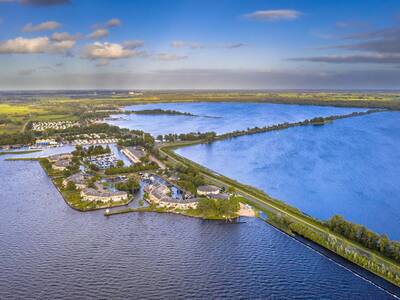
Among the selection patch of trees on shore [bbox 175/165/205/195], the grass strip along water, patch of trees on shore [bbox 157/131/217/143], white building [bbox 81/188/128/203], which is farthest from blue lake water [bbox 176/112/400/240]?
white building [bbox 81/188/128/203]

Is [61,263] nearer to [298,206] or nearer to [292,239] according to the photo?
[292,239]

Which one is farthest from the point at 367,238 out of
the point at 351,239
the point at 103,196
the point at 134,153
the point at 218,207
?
the point at 134,153

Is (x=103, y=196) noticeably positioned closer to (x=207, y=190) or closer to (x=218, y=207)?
(x=207, y=190)

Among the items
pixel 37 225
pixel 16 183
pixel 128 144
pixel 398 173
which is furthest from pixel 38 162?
pixel 398 173

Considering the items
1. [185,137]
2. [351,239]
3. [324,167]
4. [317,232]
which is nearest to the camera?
[351,239]

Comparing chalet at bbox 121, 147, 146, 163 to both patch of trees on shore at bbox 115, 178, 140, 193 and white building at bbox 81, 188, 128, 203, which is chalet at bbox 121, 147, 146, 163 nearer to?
patch of trees on shore at bbox 115, 178, 140, 193

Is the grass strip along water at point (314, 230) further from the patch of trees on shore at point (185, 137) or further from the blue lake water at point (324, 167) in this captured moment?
the patch of trees on shore at point (185, 137)
